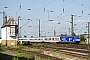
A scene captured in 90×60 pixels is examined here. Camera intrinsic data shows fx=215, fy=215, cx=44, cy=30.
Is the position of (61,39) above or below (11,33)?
below

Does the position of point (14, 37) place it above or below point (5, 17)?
below

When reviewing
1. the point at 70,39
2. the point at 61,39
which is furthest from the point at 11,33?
the point at 61,39

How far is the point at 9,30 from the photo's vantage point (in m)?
37.5

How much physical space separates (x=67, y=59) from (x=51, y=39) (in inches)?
1593

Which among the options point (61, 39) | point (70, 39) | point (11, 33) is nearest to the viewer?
point (11, 33)

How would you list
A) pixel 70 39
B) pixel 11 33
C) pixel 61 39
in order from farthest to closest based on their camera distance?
pixel 61 39
pixel 70 39
pixel 11 33

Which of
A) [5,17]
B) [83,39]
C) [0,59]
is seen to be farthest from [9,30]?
[83,39]

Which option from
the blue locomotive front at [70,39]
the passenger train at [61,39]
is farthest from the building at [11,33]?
the blue locomotive front at [70,39]

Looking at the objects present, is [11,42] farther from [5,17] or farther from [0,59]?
[0,59]

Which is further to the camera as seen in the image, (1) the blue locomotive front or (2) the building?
(1) the blue locomotive front

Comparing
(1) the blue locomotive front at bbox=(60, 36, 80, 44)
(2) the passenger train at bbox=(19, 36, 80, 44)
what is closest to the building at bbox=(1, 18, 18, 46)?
(2) the passenger train at bbox=(19, 36, 80, 44)

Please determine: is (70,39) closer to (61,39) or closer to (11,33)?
(61,39)

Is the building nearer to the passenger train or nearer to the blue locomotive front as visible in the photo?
the passenger train

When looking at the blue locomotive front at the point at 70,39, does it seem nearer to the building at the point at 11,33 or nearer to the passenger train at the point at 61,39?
the passenger train at the point at 61,39
